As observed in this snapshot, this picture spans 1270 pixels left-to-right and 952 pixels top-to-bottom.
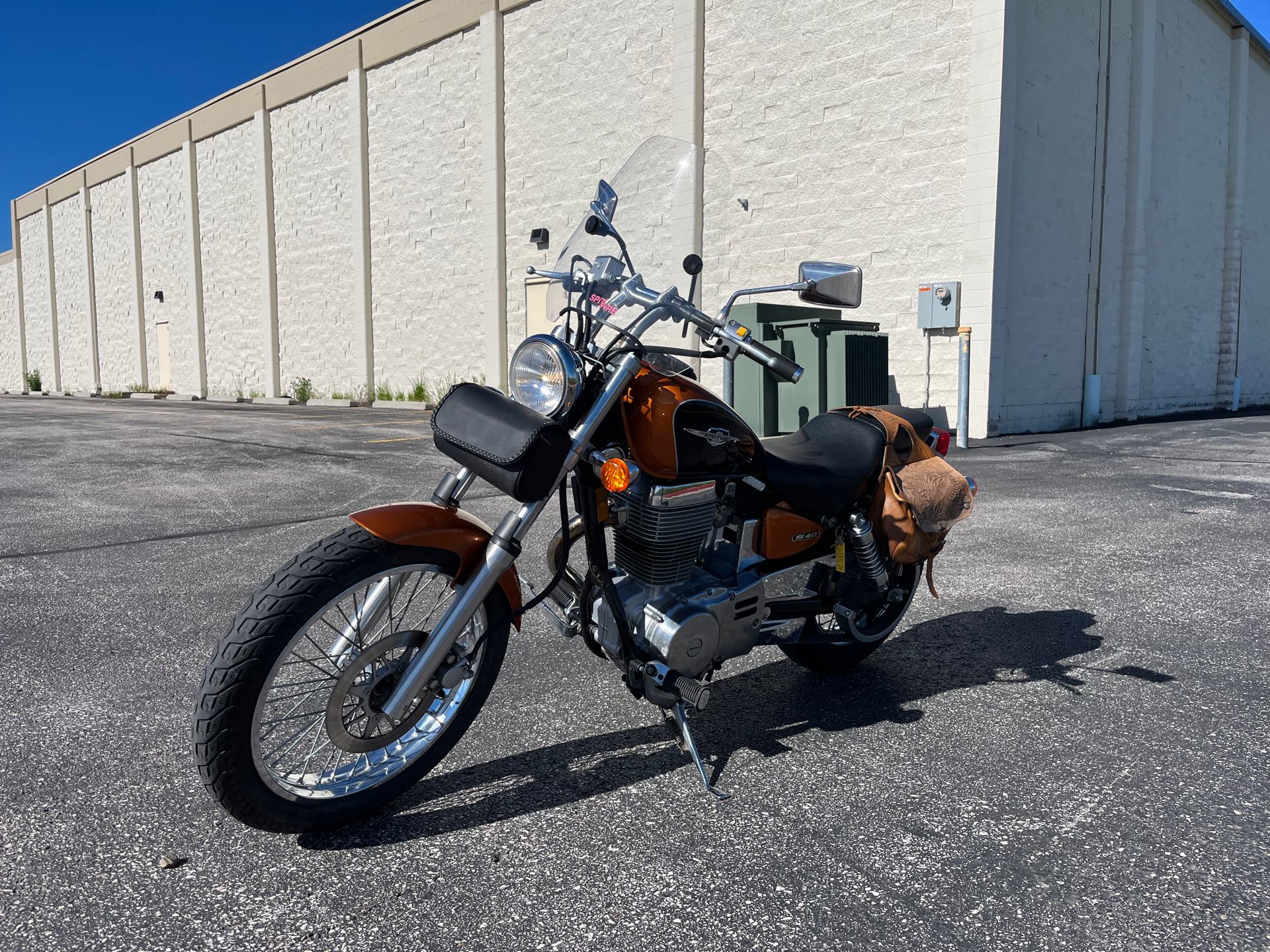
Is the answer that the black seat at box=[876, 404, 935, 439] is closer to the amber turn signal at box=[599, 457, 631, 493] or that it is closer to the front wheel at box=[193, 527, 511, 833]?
the amber turn signal at box=[599, 457, 631, 493]

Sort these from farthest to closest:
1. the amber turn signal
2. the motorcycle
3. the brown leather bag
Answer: the brown leather bag < the amber turn signal < the motorcycle

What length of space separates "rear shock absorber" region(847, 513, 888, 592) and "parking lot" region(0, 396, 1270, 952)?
1.68 feet

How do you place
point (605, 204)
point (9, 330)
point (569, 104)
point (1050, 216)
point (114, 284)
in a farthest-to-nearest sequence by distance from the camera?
point (9, 330) < point (114, 284) < point (569, 104) < point (1050, 216) < point (605, 204)

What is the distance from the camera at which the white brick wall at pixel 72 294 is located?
117 ft

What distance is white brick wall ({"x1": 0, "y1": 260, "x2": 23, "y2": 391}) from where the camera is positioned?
138 feet

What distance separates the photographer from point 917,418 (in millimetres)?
3670

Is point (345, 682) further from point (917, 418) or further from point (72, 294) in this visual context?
point (72, 294)

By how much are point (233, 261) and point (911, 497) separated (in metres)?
27.7

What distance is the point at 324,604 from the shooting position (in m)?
2.38

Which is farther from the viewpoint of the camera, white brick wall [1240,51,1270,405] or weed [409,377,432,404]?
weed [409,377,432,404]

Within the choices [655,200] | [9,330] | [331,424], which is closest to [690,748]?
[655,200]

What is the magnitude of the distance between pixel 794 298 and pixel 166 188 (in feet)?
77.7

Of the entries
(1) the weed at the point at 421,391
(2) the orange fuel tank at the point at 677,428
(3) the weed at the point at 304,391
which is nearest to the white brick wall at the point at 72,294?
(3) the weed at the point at 304,391

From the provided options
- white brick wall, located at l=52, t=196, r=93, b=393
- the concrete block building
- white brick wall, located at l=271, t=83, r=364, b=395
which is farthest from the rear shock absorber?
white brick wall, located at l=52, t=196, r=93, b=393
